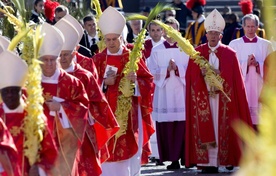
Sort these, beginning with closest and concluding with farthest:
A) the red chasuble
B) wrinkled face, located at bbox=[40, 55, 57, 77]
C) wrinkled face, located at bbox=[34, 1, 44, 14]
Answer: the red chasuble < wrinkled face, located at bbox=[40, 55, 57, 77] < wrinkled face, located at bbox=[34, 1, 44, 14]

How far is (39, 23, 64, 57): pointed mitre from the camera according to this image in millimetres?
6055

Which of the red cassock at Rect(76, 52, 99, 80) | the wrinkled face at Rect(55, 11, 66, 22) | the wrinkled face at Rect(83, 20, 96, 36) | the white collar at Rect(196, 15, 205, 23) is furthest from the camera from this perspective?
the white collar at Rect(196, 15, 205, 23)

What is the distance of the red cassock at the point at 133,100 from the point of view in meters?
8.58

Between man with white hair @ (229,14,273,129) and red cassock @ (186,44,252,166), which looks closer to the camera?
red cassock @ (186,44,252,166)

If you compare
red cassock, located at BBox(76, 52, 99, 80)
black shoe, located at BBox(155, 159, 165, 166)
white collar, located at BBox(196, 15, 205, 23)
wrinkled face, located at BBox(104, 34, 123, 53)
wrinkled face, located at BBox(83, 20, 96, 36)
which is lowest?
black shoe, located at BBox(155, 159, 165, 166)

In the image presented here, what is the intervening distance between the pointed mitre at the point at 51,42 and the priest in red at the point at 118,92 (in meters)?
1.98

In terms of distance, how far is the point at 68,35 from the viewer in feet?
24.0

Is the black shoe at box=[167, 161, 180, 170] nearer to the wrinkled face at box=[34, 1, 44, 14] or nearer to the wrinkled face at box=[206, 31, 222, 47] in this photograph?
the wrinkled face at box=[206, 31, 222, 47]

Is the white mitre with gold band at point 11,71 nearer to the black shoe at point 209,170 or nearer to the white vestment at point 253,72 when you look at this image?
the black shoe at point 209,170

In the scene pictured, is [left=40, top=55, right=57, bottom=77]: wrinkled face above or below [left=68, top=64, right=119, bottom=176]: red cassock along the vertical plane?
above

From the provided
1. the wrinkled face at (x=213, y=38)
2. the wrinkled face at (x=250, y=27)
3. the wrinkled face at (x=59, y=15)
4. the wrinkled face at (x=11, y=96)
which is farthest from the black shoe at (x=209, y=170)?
the wrinkled face at (x=11, y=96)

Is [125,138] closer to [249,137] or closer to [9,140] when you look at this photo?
[9,140]

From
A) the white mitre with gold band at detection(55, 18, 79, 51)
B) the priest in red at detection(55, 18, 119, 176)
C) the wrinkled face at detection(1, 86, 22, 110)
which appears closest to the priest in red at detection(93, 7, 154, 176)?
the white mitre with gold band at detection(55, 18, 79, 51)

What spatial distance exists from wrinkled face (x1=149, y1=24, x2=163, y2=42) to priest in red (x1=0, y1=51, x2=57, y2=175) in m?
7.29
